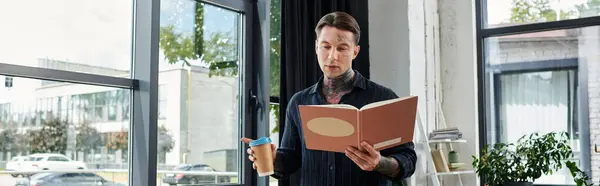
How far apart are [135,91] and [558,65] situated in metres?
3.04

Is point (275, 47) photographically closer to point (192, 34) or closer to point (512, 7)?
point (192, 34)

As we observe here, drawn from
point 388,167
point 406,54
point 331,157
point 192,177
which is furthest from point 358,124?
point 406,54

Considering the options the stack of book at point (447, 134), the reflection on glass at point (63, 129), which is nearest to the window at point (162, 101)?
the reflection on glass at point (63, 129)

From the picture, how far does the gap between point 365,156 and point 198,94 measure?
6.11 ft

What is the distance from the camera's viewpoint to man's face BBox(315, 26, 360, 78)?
233cm

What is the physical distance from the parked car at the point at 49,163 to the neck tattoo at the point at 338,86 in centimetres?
127

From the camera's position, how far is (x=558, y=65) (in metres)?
4.90

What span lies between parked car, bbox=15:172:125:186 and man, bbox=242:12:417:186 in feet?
3.49

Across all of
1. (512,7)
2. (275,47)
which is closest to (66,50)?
(275,47)

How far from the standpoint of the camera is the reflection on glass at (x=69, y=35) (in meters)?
2.82

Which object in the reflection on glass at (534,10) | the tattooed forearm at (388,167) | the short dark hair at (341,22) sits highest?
the reflection on glass at (534,10)

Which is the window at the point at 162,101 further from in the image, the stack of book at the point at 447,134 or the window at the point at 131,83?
the stack of book at the point at 447,134

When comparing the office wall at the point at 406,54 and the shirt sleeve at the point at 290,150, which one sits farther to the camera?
the office wall at the point at 406,54

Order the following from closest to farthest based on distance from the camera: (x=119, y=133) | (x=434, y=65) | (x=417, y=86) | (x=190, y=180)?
(x=119, y=133)
(x=190, y=180)
(x=417, y=86)
(x=434, y=65)
